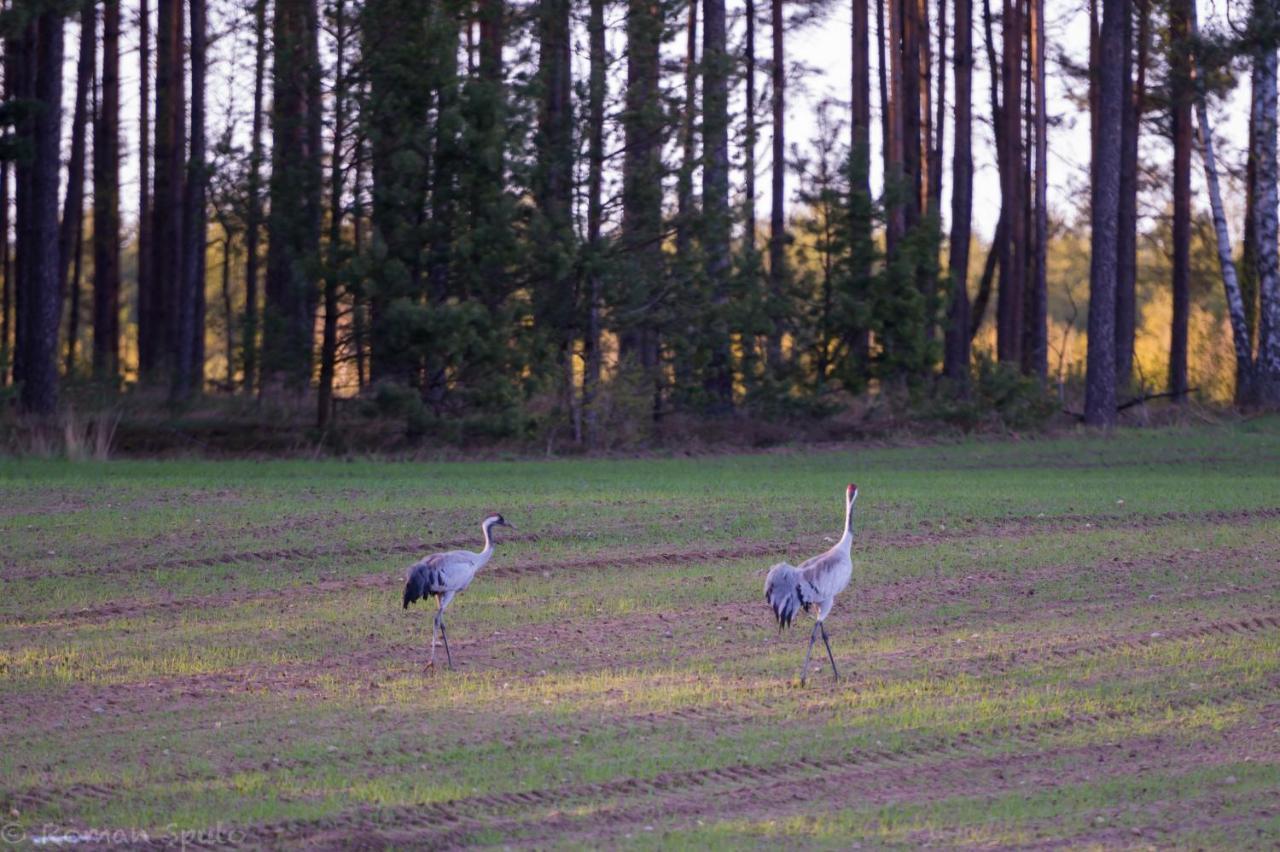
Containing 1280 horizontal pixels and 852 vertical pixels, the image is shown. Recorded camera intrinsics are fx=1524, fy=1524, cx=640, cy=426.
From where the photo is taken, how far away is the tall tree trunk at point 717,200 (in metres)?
30.6

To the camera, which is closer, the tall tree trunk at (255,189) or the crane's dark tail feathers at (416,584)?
the crane's dark tail feathers at (416,584)

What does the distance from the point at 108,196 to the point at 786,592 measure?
37297 mm

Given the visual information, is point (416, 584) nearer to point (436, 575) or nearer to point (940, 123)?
point (436, 575)

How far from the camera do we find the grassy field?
27.5 ft

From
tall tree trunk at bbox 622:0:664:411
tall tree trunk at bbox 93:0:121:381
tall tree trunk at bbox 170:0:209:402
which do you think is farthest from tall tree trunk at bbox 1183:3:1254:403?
tall tree trunk at bbox 93:0:121:381

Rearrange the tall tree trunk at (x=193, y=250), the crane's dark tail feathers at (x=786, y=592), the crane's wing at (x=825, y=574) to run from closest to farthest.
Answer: the crane's dark tail feathers at (x=786, y=592)
the crane's wing at (x=825, y=574)
the tall tree trunk at (x=193, y=250)

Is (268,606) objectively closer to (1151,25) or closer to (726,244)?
(726,244)

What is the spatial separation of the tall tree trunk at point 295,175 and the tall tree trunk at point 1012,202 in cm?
1758

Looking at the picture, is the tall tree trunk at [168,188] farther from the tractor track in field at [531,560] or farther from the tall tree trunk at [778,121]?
the tractor track in field at [531,560]

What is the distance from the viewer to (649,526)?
18781 mm


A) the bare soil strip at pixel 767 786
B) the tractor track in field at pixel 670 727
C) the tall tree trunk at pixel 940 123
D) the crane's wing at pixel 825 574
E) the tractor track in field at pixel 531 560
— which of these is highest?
the tall tree trunk at pixel 940 123

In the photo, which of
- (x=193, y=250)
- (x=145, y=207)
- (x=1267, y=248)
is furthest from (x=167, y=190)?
(x=1267, y=248)

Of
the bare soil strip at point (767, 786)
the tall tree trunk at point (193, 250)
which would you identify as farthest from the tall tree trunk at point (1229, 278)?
the bare soil strip at point (767, 786)

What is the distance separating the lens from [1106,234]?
34344 mm
